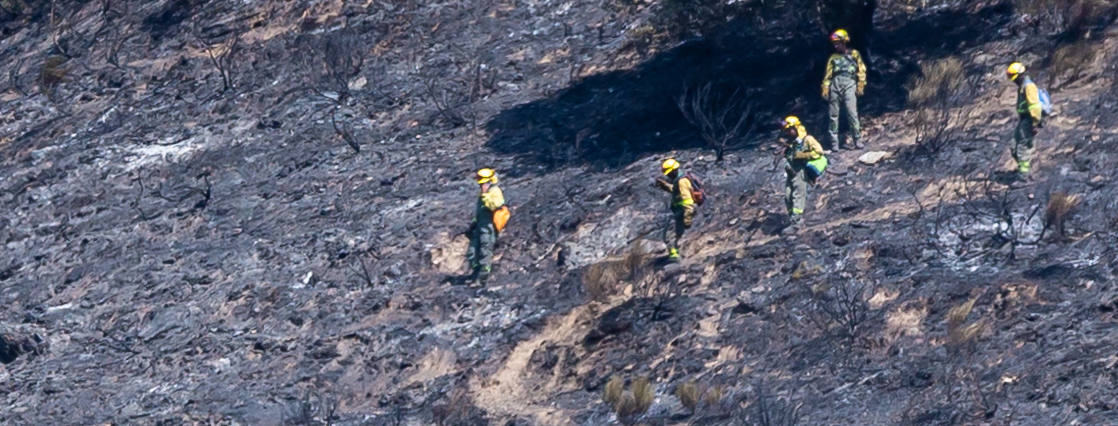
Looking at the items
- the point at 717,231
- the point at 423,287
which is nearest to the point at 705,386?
the point at 717,231

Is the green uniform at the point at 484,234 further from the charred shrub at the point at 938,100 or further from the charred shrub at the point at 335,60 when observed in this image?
the charred shrub at the point at 335,60

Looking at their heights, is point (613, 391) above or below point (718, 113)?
below

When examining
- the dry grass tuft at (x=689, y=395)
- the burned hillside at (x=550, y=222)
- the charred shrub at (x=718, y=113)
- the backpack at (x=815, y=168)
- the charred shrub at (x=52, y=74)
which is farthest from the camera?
the charred shrub at (x=52, y=74)

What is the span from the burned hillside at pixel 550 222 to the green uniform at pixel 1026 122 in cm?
27

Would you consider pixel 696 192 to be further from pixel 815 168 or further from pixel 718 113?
pixel 718 113

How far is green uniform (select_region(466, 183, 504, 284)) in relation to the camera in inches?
635

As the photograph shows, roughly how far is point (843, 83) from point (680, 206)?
2853mm

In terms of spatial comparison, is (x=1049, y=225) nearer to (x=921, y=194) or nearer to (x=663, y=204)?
(x=921, y=194)

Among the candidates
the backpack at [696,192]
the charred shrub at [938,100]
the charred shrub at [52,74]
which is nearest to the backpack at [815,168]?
the backpack at [696,192]

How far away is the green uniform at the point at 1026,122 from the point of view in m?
15.9

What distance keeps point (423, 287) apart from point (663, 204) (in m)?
2.78

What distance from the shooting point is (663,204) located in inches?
683

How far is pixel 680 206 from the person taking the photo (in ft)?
51.4

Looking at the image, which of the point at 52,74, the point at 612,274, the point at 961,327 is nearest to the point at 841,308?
the point at 961,327
